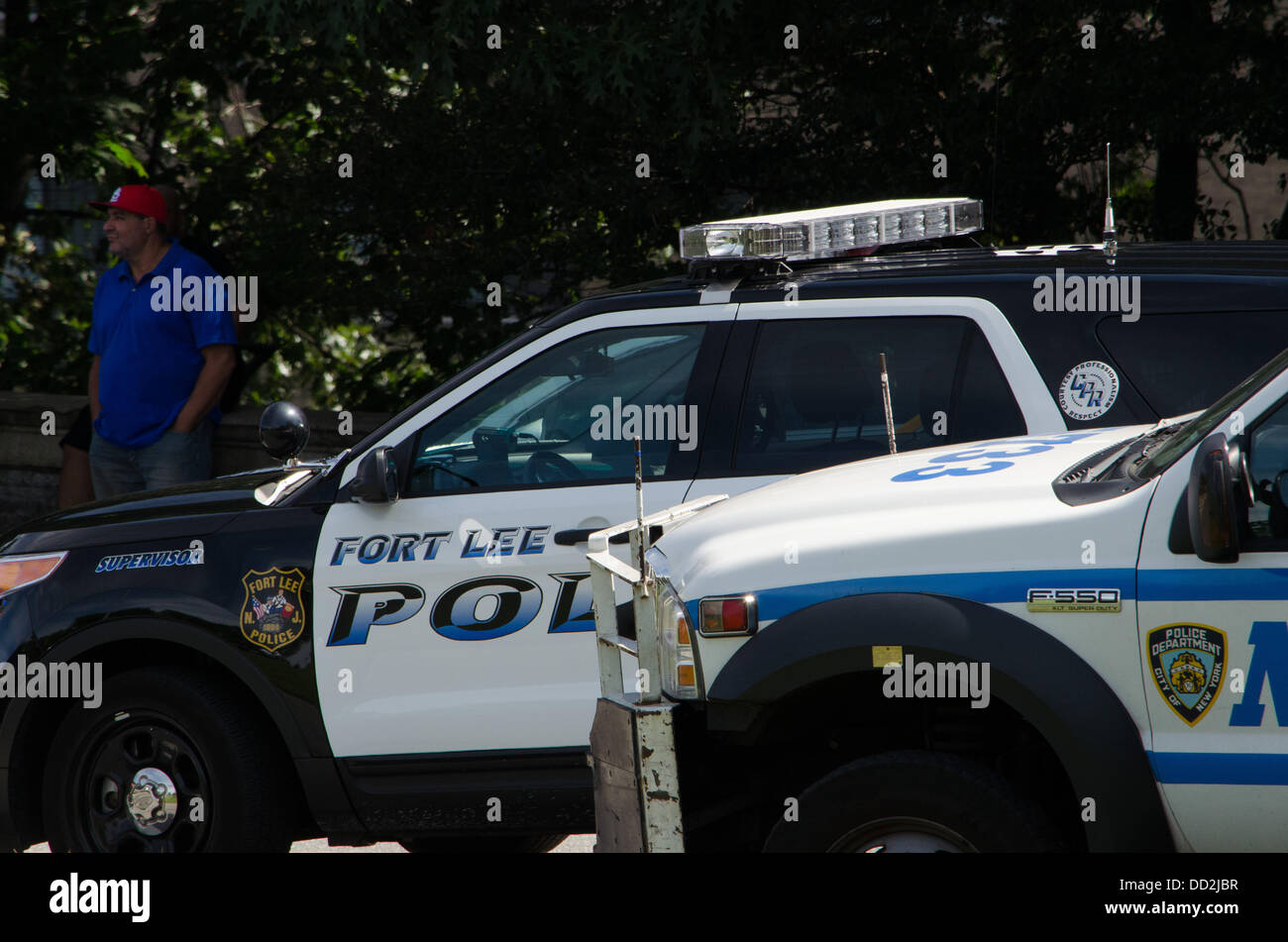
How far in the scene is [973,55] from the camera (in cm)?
830

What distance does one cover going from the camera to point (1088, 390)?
4.40 m

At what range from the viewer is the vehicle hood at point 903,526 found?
3242mm

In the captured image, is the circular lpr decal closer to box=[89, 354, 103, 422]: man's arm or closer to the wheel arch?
the wheel arch

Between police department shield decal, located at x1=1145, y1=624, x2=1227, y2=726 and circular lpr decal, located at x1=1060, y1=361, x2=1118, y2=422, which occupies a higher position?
circular lpr decal, located at x1=1060, y1=361, x2=1118, y2=422

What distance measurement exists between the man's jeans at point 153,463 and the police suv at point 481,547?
2367mm

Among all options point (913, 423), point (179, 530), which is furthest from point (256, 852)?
point (913, 423)

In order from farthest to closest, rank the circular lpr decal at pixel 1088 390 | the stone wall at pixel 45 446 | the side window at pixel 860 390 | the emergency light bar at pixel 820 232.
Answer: the stone wall at pixel 45 446
the emergency light bar at pixel 820 232
the side window at pixel 860 390
the circular lpr decal at pixel 1088 390

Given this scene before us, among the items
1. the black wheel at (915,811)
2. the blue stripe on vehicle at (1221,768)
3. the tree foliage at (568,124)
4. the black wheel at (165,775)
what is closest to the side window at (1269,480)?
the blue stripe on vehicle at (1221,768)

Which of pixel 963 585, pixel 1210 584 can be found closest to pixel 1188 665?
pixel 1210 584

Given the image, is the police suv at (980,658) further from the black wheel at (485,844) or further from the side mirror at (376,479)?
the black wheel at (485,844)

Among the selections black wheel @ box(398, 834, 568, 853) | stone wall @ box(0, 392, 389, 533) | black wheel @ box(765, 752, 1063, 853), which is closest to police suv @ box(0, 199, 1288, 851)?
black wheel @ box(398, 834, 568, 853)

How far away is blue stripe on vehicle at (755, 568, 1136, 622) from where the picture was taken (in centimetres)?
317

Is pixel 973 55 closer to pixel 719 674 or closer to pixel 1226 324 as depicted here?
pixel 1226 324

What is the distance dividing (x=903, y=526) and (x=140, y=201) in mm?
5231
